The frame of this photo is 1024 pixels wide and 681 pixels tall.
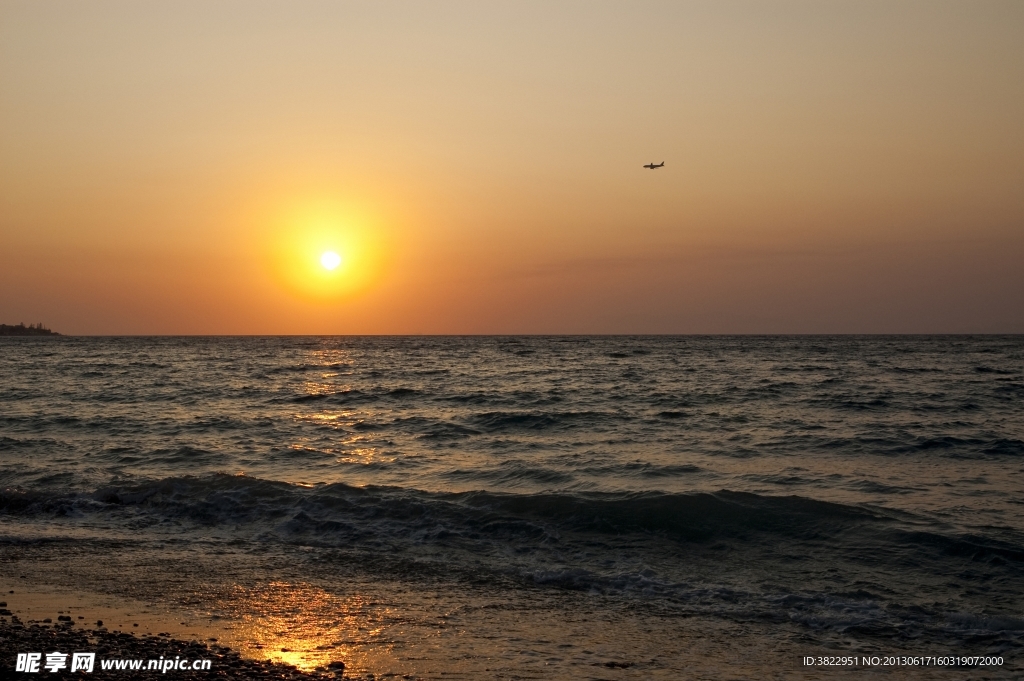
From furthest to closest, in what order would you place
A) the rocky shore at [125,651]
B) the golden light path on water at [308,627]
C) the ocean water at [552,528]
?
the ocean water at [552,528] < the golden light path on water at [308,627] < the rocky shore at [125,651]

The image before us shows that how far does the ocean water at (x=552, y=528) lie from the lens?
8703 millimetres

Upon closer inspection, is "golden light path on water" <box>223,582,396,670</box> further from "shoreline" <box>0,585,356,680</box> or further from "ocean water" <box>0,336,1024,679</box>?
"shoreline" <box>0,585,356,680</box>

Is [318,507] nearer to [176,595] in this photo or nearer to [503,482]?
[503,482]

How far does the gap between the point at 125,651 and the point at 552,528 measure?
7564 mm

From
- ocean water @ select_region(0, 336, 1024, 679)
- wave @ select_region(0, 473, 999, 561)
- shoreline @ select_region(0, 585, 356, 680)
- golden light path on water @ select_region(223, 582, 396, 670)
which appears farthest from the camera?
wave @ select_region(0, 473, 999, 561)

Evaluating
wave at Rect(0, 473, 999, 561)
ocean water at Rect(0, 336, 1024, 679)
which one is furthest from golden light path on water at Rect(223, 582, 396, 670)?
wave at Rect(0, 473, 999, 561)

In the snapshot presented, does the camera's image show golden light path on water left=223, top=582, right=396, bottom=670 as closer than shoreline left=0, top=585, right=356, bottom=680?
No

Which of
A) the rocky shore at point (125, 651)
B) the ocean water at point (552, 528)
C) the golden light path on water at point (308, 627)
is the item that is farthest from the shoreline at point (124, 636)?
the ocean water at point (552, 528)

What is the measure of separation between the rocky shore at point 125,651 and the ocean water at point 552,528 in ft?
1.85

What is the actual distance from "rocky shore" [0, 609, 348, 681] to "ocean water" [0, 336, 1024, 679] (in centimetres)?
56

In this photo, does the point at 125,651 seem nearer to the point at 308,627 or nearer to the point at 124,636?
the point at 124,636

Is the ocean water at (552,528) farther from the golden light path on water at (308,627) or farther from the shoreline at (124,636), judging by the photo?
the shoreline at (124,636)

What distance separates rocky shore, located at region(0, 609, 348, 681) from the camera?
7.15 meters

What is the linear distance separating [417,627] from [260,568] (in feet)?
11.6
